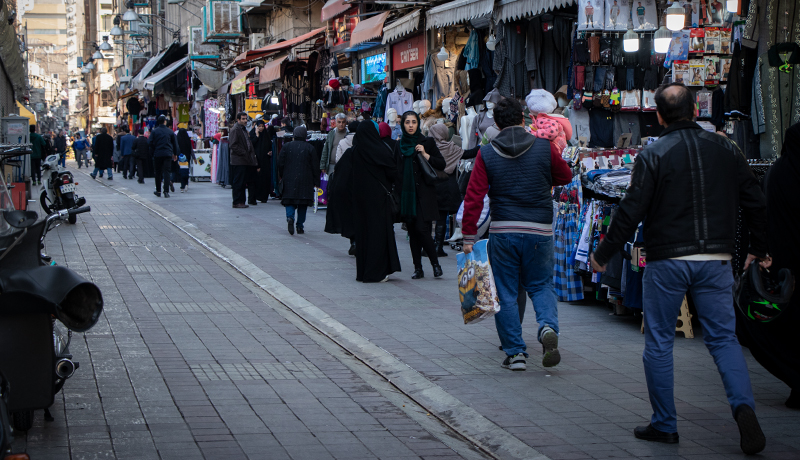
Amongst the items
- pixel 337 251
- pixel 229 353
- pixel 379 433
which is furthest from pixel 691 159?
pixel 337 251

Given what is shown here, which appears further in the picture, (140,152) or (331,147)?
(140,152)

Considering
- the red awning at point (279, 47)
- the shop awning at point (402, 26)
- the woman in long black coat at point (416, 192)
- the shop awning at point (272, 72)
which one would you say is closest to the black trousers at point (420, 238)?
the woman in long black coat at point (416, 192)

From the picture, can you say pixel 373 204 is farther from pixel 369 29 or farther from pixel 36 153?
pixel 36 153

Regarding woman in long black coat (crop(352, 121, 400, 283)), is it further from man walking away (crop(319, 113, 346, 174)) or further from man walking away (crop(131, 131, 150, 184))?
man walking away (crop(131, 131, 150, 184))

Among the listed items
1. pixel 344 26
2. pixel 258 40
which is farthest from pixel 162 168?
pixel 258 40

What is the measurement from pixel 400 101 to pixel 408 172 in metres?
7.78

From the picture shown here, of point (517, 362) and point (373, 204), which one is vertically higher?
point (373, 204)

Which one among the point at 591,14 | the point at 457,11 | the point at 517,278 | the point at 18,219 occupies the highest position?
the point at 457,11

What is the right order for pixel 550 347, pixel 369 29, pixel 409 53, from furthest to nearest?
1. pixel 409 53
2. pixel 369 29
3. pixel 550 347

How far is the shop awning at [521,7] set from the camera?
11.2 metres

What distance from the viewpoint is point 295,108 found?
25.2 meters

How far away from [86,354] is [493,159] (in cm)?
326

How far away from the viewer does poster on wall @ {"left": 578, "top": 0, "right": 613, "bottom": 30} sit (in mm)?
10922

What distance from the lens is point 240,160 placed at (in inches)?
752
